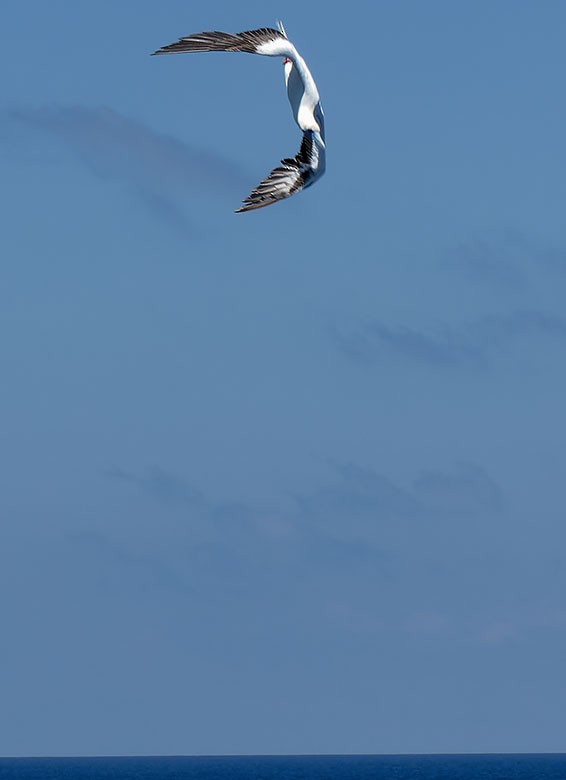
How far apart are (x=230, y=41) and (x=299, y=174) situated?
109 inches

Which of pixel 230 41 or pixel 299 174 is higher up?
pixel 230 41

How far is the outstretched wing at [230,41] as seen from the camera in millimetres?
30641

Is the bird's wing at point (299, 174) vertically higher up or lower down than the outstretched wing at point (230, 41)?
lower down

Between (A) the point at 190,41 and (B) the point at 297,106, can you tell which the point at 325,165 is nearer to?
(B) the point at 297,106

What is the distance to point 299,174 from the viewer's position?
3067cm

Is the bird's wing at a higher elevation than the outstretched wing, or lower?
lower

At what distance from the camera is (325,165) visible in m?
30.8

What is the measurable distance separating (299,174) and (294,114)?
1.05 metres

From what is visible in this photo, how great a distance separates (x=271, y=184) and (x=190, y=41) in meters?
2.78

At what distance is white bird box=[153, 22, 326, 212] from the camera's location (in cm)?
3034

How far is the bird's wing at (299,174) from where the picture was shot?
3044 centimetres

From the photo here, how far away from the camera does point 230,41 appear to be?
3148 cm

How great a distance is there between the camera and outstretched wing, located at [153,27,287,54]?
30.6 meters

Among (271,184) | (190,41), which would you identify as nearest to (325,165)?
(271,184)
